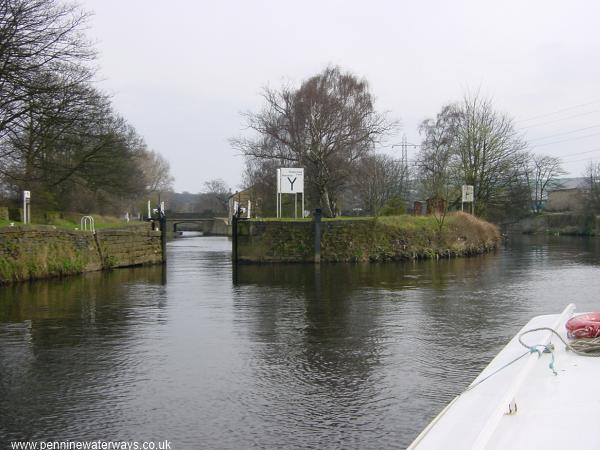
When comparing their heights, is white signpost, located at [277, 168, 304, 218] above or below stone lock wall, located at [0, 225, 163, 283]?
above

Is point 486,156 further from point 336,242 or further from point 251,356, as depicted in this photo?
point 251,356

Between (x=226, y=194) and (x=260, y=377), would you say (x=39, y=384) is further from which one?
(x=226, y=194)

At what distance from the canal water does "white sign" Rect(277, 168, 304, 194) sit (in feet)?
33.7

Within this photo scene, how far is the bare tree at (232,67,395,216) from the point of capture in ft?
129

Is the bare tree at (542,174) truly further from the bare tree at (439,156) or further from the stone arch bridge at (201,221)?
the stone arch bridge at (201,221)

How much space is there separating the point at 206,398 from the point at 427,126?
55.9 m

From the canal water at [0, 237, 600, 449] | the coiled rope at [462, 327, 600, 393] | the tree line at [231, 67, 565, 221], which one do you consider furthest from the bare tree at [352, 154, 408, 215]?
the coiled rope at [462, 327, 600, 393]

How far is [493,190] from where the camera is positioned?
147ft

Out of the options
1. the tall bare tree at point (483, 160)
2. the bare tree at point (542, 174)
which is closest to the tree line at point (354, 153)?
the tall bare tree at point (483, 160)

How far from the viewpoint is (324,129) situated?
130 ft

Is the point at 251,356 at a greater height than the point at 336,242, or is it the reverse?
the point at 336,242

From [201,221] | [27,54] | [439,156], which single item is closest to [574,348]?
[27,54]

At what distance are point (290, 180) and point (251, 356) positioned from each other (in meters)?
19.7

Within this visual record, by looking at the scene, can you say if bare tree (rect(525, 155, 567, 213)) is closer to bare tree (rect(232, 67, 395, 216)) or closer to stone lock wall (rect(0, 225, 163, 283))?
bare tree (rect(232, 67, 395, 216))
